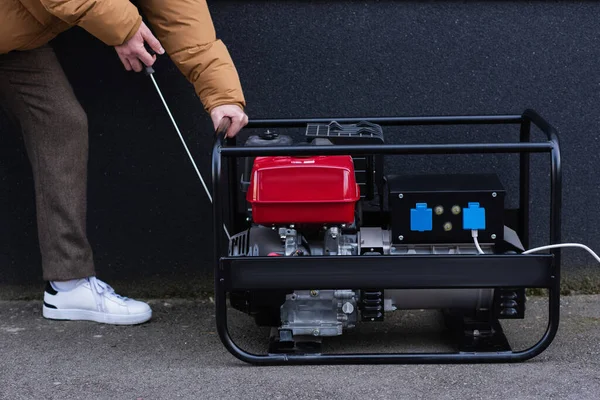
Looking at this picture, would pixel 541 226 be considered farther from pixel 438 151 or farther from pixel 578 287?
pixel 438 151

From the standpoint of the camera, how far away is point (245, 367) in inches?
116

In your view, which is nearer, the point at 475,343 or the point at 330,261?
the point at 330,261

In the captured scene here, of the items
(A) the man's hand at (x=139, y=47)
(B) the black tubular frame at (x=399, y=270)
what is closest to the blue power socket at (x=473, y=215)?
(B) the black tubular frame at (x=399, y=270)

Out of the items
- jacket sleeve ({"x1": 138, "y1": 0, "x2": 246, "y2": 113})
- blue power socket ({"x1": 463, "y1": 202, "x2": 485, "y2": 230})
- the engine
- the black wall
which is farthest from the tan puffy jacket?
blue power socket ({"x1": 463, "y1": 202, "x2": 485, "y2": 230})

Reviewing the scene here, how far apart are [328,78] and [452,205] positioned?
840mm

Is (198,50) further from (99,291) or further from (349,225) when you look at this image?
(99,291)

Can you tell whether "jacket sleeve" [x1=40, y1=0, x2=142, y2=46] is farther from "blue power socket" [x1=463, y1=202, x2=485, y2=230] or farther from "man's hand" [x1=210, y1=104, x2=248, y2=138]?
"blue power socket" [x1=463, y1=202, x2=485, y2=230]

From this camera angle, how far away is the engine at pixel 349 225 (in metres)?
2.85

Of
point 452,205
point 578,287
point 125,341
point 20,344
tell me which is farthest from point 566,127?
point 20,344

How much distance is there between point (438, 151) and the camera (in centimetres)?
276

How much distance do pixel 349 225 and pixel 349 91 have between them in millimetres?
721

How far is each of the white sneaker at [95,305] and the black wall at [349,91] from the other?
310 millimetres

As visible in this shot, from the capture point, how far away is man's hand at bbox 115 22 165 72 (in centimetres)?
287

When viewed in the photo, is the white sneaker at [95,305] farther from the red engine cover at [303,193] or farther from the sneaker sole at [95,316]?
the red engine cover at [303,193]
